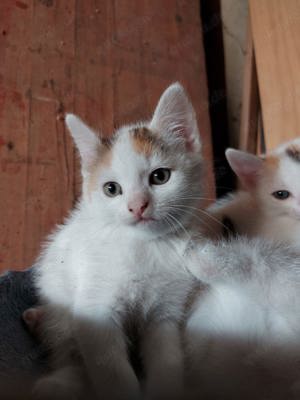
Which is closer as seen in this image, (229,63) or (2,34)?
(2,34)

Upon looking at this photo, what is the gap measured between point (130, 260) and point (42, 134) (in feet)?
3.32

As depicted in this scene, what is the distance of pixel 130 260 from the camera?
2.71 feet

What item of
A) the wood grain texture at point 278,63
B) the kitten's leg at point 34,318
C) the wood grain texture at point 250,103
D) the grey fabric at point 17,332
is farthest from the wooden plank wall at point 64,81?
the kitten's leg at point 34,318

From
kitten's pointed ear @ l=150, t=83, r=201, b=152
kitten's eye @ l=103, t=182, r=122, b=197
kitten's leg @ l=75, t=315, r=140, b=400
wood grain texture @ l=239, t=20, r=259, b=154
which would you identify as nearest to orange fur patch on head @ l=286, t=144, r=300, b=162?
kitten's pointed ear @ l=150, t=83, r=201, b=152

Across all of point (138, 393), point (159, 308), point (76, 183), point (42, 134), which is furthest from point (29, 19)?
point (138, 393)

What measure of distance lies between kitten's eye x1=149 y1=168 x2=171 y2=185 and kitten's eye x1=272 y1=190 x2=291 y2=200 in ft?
1.16

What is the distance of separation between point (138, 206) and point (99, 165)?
178 mm

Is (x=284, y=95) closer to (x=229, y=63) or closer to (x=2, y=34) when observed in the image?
(x=229, y=63)

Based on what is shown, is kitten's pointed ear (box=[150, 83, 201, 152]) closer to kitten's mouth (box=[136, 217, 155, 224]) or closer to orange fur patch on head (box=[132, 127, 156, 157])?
orange fur patch on head (box=[132, 127, 156, 157])

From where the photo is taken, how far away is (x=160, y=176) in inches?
33.8

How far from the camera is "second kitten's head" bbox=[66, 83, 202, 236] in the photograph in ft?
2.68

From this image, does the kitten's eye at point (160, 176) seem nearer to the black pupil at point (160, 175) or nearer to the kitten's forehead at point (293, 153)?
the black pupil at point (160, 175)

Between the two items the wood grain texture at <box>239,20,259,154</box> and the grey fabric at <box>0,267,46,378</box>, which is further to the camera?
the wood grain texture at <box>239,20,259,154</box>

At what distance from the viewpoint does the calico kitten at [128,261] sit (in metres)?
0.74
